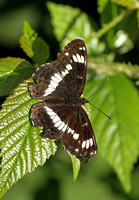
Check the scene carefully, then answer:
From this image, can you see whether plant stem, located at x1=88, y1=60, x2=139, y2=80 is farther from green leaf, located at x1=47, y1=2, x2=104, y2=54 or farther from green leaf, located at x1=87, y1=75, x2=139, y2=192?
green leaf, located at x1=47, y1=2, x2=104, y2=54

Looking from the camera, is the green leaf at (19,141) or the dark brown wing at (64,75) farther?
the dark brown wing at (64,75)

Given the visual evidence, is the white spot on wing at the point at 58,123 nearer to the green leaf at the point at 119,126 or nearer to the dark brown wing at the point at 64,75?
the dark brown wing at the point at 64,75

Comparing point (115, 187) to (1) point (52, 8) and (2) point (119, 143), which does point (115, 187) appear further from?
(1) point (52, 8)

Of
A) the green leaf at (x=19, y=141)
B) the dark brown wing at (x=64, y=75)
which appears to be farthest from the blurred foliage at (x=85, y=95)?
the dark brown wing at (x=64, y=75)

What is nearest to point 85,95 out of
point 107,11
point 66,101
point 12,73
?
point 66,101

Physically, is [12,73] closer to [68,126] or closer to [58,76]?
[58,76]

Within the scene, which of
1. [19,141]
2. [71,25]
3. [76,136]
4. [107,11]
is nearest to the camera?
[19,141]

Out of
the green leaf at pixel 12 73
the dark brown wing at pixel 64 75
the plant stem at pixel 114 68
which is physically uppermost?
the green leaf at pixel 12 73
